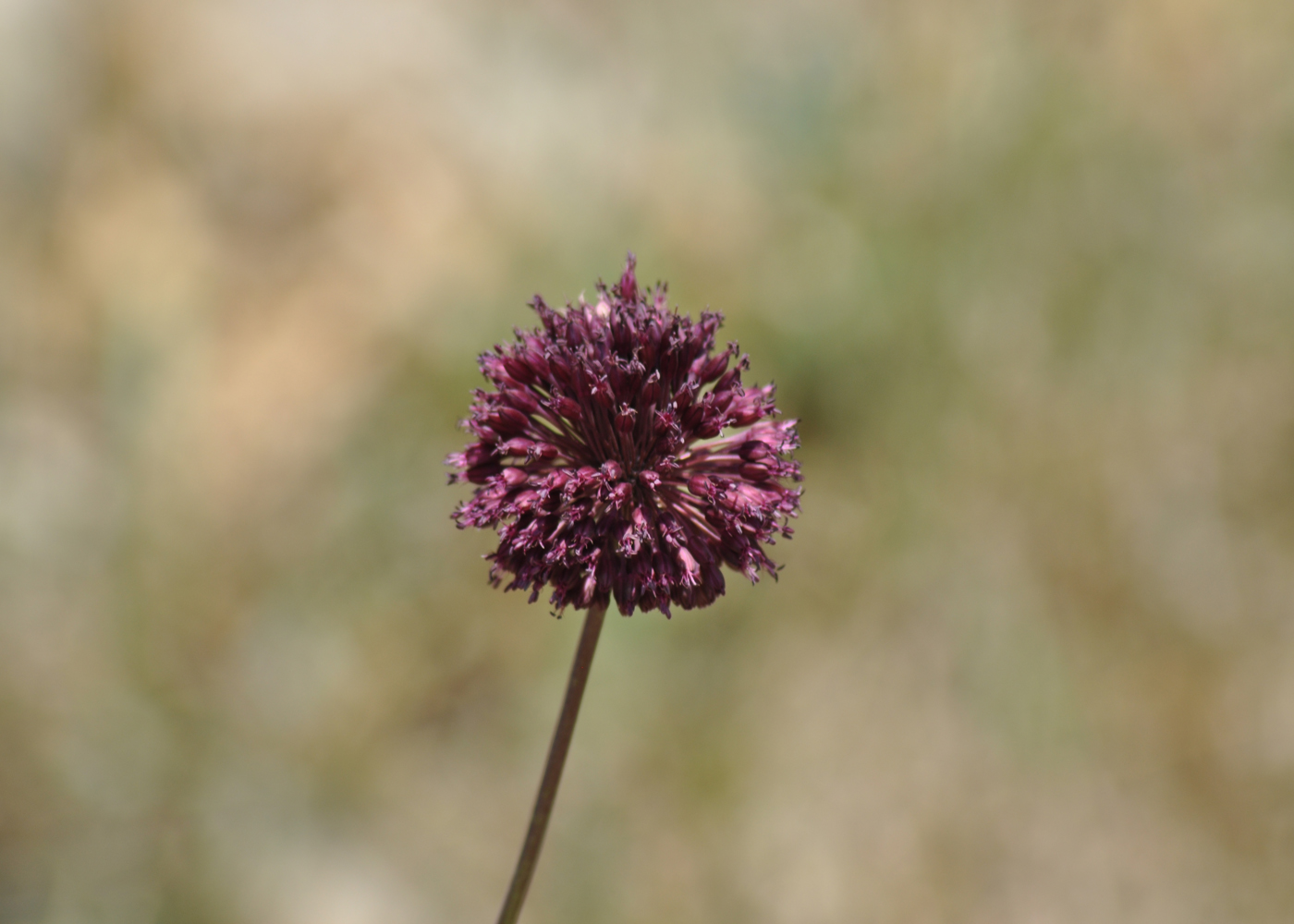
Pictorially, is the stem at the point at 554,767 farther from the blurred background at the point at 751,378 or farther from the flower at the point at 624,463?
the blurred background at the point at 751,378

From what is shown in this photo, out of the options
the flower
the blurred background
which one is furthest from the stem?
the blurred background

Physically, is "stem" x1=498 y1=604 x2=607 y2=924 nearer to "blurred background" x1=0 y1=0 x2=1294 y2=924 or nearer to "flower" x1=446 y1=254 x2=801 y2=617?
"flower" x1=446 y1=254 x2=801 y2=617

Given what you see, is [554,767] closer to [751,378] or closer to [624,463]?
[624,463]

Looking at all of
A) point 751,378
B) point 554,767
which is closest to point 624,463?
point 554,767

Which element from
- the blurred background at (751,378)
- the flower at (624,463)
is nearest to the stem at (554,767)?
the flower at (624,463)

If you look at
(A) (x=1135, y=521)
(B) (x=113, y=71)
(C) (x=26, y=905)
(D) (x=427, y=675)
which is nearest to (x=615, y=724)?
(D) (x=427, y=675)

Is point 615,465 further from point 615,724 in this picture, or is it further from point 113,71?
point 113,71
